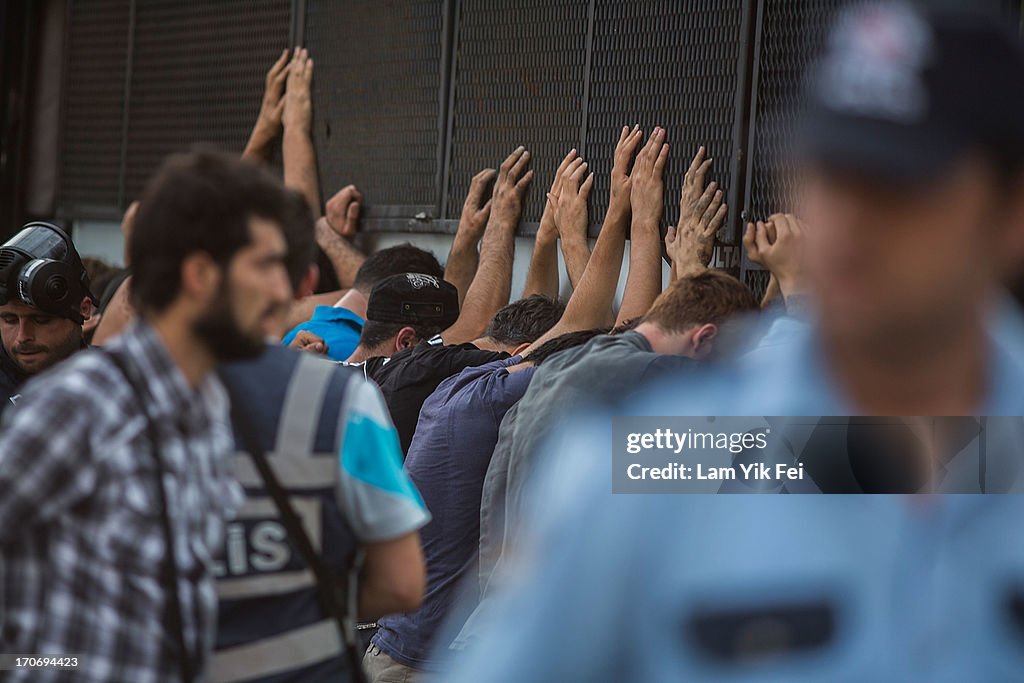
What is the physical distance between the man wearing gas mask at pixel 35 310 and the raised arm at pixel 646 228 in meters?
2.03

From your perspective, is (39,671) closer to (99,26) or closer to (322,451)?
(322,451)

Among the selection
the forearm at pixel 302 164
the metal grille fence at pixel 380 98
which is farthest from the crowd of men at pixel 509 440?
the forearm at pixel 302 164

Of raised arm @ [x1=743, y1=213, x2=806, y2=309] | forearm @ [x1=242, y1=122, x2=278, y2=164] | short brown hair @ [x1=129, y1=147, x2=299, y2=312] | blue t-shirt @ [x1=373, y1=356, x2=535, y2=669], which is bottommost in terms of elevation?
blue t-shirt @ [x1=373, y1=356, x2=535, y2=669]

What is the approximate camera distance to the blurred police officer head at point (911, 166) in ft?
3.44

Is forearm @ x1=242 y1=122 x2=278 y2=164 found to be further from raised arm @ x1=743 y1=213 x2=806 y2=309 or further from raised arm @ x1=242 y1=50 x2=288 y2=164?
raised arm @ x1=743 y1=213 x2=806 y2=309

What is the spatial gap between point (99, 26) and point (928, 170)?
8741mm

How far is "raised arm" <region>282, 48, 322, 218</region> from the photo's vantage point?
7.49 meters

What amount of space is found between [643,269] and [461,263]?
49.0 inches

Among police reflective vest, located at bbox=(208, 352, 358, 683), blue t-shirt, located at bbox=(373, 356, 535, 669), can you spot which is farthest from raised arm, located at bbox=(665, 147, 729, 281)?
police reflective vest, located at bbox=(208, 352, 358, 683)

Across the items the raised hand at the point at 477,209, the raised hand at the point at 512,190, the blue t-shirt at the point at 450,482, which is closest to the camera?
the blue t-shirt at the point at 450,482

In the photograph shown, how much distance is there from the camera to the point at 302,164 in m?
7.49

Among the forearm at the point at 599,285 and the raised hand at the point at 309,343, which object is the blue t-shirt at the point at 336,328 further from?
the forearm at the point at 599,285

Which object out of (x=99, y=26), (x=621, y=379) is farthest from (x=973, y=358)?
(x=99, y=26)

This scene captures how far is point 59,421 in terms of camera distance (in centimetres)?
217
